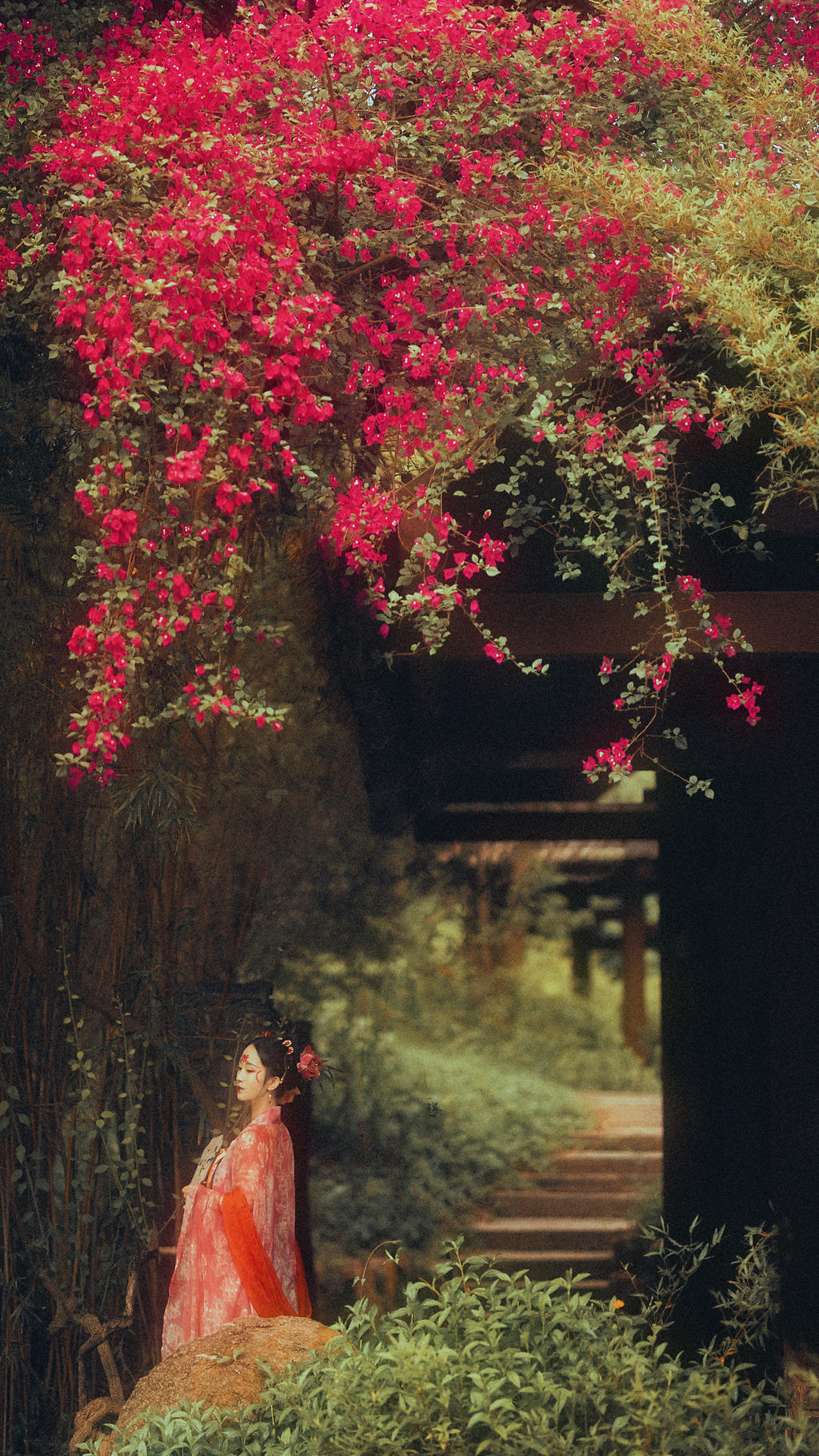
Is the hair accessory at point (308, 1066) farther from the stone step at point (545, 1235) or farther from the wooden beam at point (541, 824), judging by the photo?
the stone step at point (545, 1235)

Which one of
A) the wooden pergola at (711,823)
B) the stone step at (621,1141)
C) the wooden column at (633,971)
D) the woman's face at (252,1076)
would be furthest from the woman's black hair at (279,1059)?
the wooden column at (633,971)

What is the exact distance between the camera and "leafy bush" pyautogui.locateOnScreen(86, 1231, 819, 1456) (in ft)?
6.29

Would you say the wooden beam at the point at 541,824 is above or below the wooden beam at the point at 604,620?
below

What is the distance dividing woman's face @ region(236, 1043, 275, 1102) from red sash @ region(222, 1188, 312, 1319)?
0.80 feet

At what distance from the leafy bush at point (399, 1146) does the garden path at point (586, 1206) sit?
0.23 meters

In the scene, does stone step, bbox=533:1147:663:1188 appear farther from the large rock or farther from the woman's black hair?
the large rock

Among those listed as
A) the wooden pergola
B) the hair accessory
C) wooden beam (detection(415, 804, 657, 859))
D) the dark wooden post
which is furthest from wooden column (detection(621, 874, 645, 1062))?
the hair accessory

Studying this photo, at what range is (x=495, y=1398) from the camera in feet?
6.50

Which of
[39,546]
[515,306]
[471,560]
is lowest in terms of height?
[471,560]

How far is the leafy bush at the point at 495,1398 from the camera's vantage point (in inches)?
75.5

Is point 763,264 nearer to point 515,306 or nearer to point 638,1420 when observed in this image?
point 515,306

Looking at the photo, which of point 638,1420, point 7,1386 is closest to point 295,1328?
point 638,1420

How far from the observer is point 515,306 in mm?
2354

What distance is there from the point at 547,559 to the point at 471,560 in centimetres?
42
